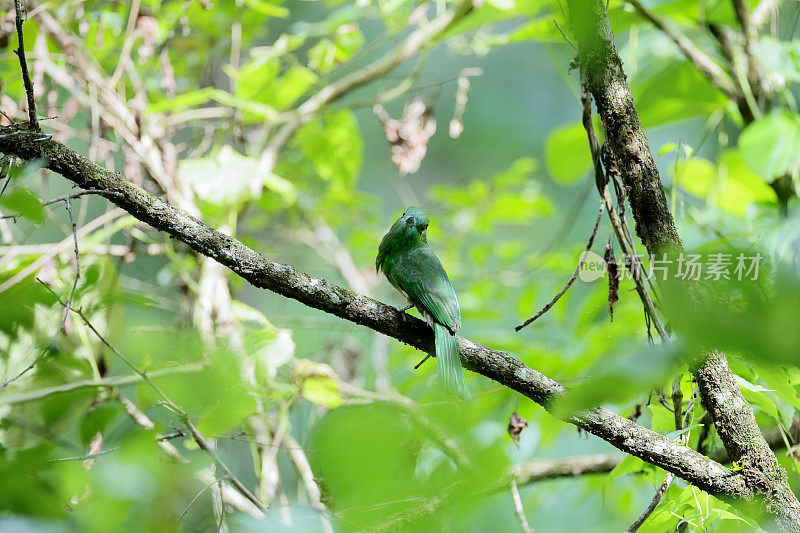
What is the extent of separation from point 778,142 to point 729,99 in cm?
49

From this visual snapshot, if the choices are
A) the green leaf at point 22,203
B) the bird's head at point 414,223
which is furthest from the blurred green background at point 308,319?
→ the bird's head at point 414,223

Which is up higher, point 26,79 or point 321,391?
point 26,79

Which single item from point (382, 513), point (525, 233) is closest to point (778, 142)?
point (382, 513)

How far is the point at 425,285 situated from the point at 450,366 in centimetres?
33

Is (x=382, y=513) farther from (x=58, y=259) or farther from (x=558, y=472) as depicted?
(x=58, y=259)

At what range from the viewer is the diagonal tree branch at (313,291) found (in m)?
0.97

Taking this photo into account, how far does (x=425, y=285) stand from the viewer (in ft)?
4.75

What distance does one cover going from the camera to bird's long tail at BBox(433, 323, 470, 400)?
110 centimetres

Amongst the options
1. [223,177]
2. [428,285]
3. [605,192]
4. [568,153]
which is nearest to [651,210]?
[605,192]

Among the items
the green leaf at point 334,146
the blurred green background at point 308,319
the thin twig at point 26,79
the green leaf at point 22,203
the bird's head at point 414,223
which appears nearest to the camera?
the blurred green background at point 308,319

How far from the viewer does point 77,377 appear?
1364 mm

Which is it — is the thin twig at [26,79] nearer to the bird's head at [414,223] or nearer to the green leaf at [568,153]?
the bird's head at [414,223]

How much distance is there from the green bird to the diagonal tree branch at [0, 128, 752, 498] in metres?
0.11

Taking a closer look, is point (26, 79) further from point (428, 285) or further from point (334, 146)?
point (334, 146)
